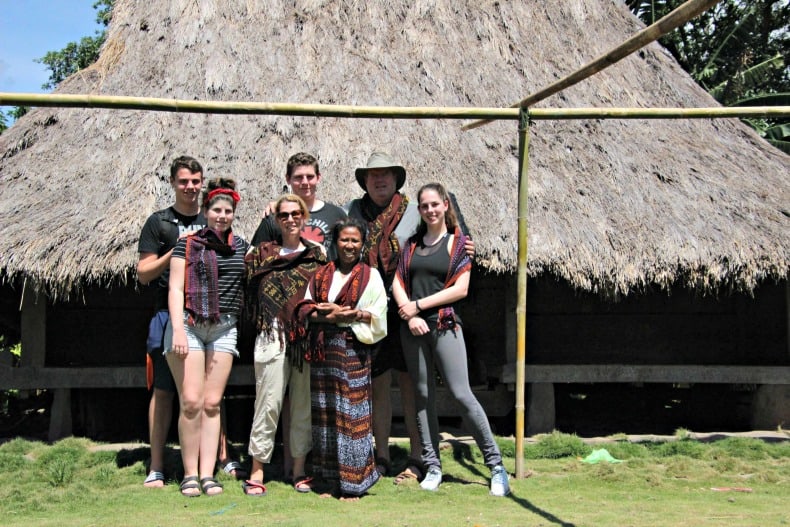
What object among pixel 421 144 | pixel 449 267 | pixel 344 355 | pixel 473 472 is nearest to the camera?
pixel 344 355

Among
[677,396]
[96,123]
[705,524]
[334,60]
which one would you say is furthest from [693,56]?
[705,524]

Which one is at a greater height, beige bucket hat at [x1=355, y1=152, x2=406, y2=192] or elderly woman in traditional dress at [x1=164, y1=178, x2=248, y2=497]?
beige bucket hat at [x1=355, y1=152, x2=406, y2=192]

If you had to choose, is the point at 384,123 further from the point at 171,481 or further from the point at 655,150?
the point at 171,481

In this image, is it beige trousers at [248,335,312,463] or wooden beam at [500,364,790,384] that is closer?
beige trousers at [248,335,312,463]

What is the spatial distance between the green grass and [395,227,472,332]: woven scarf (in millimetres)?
940

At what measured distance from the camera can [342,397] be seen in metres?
4.11

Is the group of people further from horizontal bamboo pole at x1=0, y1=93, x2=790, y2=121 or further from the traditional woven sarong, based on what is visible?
horizontal bamboo pole at x1=0, y1=93, x2=790, y2=121

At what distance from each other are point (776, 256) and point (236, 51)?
482cm

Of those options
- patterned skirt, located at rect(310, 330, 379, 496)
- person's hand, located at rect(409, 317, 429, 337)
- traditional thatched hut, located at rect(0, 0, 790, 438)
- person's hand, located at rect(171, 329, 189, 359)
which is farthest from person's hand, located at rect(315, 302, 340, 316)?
traditional thatched hut, located at rect(0, 0, 790, 438)

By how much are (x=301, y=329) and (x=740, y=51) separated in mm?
16099

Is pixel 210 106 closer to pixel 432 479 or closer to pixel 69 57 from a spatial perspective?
pixel 432 479

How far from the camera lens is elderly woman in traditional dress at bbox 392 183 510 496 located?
4.19 metres

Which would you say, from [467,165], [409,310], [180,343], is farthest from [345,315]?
[467,165]

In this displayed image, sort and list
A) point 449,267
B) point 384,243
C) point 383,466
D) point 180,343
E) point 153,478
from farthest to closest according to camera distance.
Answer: point 383,466 → point 384,243 → point 153,478 → point 449,267 → point 180,343
